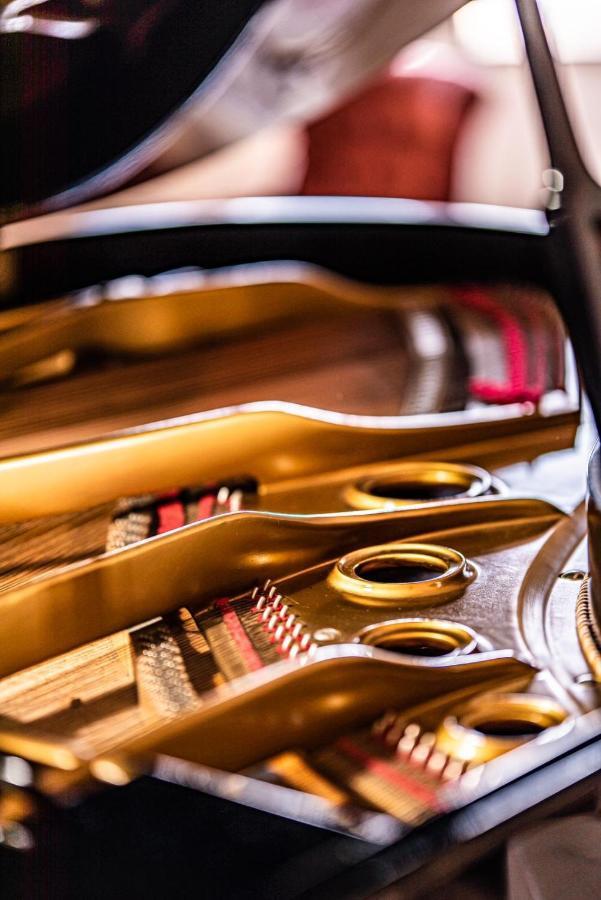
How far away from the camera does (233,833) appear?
693mm

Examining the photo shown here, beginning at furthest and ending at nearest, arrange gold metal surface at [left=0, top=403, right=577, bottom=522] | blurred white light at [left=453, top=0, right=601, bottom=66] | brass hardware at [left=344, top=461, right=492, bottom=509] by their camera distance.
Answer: blurred white light at [left=453, top=0, right=601, bottom=66]
brass hardware at [left=344, top=461, right=492, bottom=509]
gold metal surface at [left=0, top=403, right=577, bottom=522]

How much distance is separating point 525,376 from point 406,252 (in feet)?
1.90

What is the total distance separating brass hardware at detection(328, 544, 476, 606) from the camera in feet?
3.78

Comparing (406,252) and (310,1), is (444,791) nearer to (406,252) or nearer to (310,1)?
(310,1)

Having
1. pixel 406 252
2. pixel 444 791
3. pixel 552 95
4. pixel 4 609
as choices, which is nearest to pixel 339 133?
pixel 406 252

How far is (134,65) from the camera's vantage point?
1.43 meters

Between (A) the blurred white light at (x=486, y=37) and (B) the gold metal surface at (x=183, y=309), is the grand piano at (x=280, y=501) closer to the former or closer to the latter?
(B) the gold metal surface at (x=183, y=309)

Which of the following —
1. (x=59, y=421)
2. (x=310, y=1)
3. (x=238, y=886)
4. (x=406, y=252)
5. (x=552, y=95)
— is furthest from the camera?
(x=406, y=252)

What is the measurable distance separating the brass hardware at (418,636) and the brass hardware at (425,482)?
46 cm

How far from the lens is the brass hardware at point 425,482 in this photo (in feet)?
5.09

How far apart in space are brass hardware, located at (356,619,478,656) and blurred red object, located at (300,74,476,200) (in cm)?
401

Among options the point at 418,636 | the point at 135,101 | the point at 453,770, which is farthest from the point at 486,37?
the point at 453,770

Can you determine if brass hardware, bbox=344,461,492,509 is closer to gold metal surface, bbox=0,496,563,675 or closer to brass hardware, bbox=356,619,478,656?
gold metal surface, bbox=0,496,563,675

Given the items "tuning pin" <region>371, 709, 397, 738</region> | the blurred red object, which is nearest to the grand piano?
"tuning pin" <region>371, 709, 397, 738</region>
